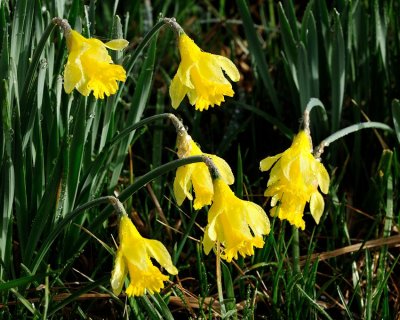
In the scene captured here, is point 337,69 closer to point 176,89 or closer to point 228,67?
point 228,67

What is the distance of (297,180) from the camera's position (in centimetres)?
195

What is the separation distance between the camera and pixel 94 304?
7.43 ft

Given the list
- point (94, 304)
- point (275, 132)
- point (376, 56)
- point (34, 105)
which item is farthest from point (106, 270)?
point (376, 56)

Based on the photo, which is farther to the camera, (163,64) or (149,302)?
(163,64)

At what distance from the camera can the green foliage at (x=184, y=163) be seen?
208cm

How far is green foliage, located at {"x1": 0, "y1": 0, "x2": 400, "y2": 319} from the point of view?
6.81 ft

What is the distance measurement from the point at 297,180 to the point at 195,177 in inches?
10.1

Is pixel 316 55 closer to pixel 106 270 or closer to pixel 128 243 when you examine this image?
pixel 106 270

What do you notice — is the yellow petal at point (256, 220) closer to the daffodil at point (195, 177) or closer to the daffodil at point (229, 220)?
the daffodil at point (229, 220)

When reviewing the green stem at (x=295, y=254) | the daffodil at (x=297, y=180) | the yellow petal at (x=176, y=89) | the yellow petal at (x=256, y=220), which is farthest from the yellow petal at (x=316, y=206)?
the yellow petal at (x=176, y=89)

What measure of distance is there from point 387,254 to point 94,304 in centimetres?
Result: 92

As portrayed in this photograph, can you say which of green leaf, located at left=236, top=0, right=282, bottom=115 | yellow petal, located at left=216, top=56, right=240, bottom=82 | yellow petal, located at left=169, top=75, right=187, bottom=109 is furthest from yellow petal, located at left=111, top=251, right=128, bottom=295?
green leaf, located at left=236, top=0, right=282, bottom=115

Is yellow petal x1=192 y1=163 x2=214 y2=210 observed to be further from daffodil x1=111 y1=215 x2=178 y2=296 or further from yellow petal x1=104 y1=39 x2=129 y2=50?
yellow petal x1=104 y1=39 x2=129 y2=50

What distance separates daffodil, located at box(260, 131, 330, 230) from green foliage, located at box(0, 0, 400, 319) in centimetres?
16
